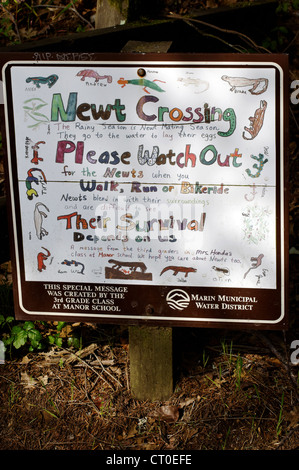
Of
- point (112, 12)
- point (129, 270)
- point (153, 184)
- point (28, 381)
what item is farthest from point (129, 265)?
point (112, 12)

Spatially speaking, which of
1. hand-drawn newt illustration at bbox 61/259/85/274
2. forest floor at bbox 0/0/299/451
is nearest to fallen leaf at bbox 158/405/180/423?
forest floor at bbox 0/0/299/451

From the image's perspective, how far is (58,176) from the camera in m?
2.48

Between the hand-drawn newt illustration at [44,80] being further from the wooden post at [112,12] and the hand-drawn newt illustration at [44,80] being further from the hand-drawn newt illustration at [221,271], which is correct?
the hand-drawn newt illustration at [221,271]

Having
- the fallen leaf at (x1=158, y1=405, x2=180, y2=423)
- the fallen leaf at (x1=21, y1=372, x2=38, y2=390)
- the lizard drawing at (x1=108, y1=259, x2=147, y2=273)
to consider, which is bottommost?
the fallen leaf at (x1=158, y1=405, x2=180, y2=423)

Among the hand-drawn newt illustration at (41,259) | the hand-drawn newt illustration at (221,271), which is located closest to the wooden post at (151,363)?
the hand-drawn newt illustration at (221,271)

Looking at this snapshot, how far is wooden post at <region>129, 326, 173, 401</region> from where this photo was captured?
269 centimetres

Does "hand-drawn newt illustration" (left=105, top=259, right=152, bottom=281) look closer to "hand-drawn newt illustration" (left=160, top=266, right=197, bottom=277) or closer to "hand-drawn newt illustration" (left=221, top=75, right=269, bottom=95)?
"hand-drawn newt illustration" (left=160, top=266, right=197, bottom=277)

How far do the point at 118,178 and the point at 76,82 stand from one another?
46cm

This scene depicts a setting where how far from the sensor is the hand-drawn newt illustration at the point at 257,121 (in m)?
2.31

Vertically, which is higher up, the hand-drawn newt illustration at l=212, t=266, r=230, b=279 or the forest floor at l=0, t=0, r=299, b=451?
the hand-drawn newt illustration at l=212, t=266, r=230, b=279

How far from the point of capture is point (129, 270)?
99.1 inches

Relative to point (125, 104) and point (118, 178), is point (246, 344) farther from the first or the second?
point (125, 104)

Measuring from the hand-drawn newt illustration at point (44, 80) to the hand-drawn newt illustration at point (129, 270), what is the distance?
84 cm

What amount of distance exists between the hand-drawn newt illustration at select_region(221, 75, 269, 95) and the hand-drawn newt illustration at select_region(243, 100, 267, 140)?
2.1 inches
